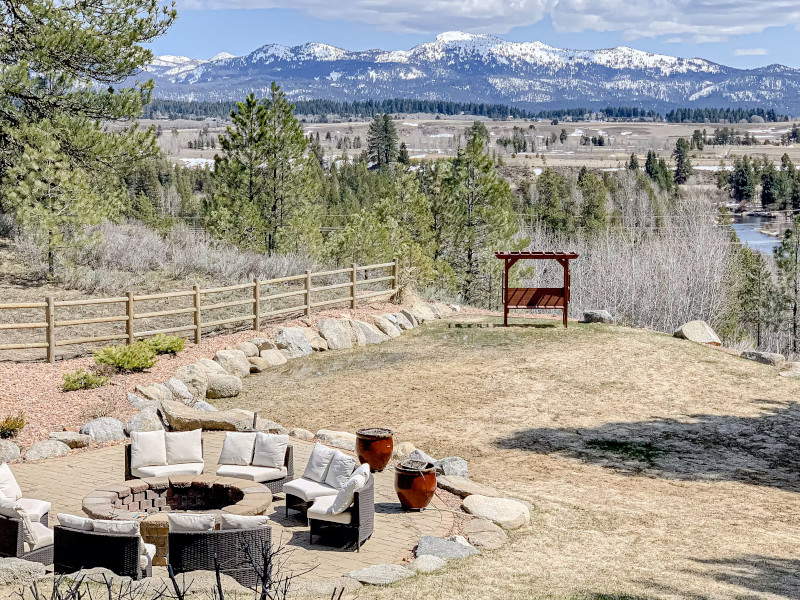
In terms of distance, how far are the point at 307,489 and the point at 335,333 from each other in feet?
37.6

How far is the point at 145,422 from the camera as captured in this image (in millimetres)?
13445

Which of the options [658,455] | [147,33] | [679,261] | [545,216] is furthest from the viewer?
[545,216]

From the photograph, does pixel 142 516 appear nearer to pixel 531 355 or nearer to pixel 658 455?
pixel 658 455

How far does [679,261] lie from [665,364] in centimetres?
2933

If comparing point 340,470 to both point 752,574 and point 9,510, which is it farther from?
point 752,574

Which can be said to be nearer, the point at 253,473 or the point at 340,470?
the point at 340,470

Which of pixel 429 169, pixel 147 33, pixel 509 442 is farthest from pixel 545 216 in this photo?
pixel 509 442

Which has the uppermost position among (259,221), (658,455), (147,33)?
(147,33)

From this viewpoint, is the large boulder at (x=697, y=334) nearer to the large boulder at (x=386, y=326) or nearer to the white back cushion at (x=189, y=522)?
the large boulder at (x=386, y=326)

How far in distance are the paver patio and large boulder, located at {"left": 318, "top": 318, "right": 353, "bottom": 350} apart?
7480mm

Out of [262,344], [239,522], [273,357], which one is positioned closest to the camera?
[239,522]

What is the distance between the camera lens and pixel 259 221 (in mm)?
32344

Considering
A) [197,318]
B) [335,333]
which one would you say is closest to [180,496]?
[197,318]

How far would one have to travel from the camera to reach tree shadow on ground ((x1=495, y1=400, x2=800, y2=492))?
12.5 m
